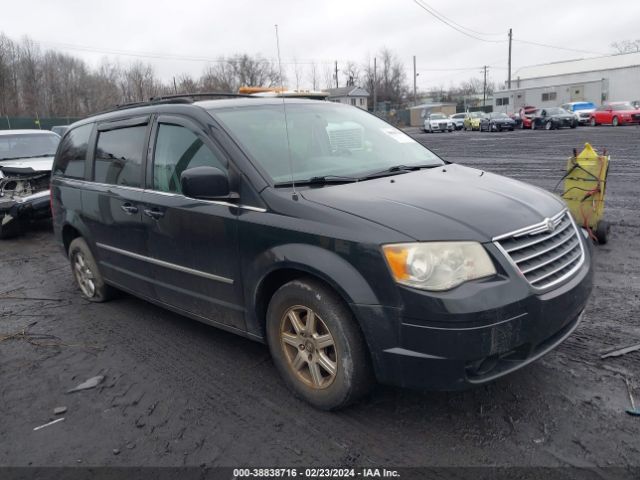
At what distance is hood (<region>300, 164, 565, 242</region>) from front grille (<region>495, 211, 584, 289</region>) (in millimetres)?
59

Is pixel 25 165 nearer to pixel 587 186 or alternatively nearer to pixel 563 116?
pixel 587 186

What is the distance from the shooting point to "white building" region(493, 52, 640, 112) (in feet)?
162

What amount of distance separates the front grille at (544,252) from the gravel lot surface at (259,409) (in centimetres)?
76

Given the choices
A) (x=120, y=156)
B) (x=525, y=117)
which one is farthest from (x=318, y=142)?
(x=525, y=117)

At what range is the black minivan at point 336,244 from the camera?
259 cm

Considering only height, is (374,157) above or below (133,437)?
above

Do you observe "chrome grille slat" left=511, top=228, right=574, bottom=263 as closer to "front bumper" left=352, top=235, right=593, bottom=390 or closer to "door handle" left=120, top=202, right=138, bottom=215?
"front bumper" left=352, top=235, right=593, bottom=390

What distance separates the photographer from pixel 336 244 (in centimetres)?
278

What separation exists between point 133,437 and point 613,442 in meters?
2.55

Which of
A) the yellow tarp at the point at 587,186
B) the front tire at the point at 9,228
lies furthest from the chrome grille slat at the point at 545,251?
the front tire at the point at 9,228

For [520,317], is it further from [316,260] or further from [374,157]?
[374,157]

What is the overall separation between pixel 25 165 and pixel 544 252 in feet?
28.9

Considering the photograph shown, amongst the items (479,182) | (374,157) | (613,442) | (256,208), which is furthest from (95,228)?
(613,442)

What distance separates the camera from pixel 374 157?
3857 mm
